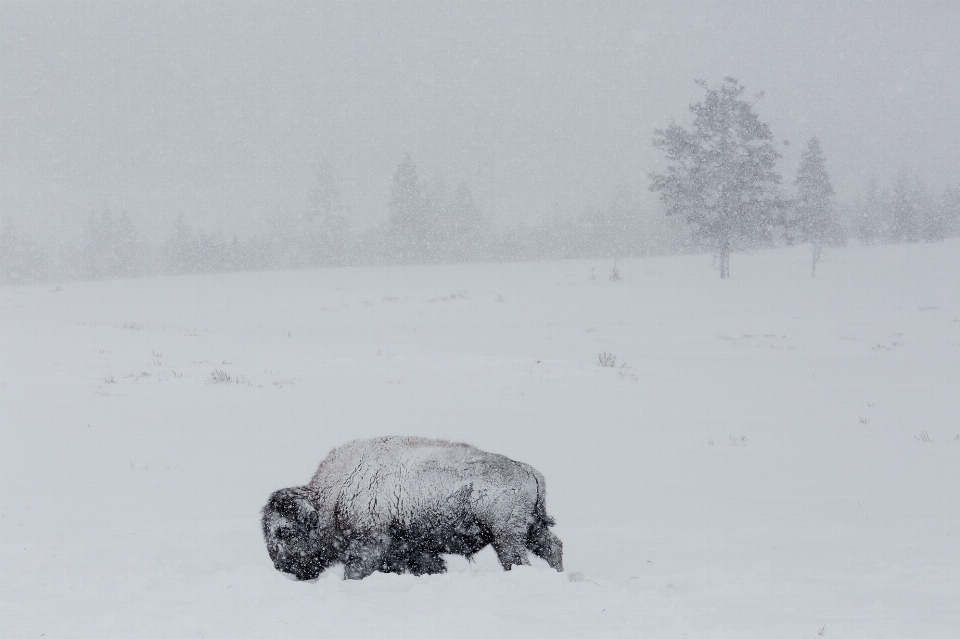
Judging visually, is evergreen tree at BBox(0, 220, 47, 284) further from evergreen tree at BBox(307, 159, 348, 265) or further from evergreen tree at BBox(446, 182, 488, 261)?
evergreen tree at BBox(446, 182, 488, 261)

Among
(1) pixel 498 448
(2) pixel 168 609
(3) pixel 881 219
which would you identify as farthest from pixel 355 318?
(3) pixel 881 219

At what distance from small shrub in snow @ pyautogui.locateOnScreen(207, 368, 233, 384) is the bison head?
24.6 ft

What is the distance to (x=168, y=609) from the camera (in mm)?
3656

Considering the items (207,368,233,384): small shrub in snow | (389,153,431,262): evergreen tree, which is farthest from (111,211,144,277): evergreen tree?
(207,368,233,384): small shrub in snow

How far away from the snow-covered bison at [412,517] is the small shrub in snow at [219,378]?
7421 mm

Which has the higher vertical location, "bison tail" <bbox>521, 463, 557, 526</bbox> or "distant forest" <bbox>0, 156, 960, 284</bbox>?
"distant forest" <bbox>0, 156, 960, 284</bbox>

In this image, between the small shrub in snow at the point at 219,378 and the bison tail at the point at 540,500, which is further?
the small shrub in snow at the point at 219,378

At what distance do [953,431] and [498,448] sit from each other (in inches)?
237

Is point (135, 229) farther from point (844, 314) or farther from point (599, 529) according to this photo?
point (599, 529)

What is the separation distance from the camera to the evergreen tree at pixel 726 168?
119ft

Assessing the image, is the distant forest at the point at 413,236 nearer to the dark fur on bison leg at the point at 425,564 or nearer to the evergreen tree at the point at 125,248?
the evergreen tree at the point at 125,248

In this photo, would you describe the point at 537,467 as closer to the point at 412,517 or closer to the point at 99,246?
the point at 412,517

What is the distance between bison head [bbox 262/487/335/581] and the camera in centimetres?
411

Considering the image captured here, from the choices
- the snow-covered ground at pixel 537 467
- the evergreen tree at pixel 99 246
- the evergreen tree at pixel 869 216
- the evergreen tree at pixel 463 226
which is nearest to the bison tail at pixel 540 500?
the snow-covered ground at pixel 537 467
